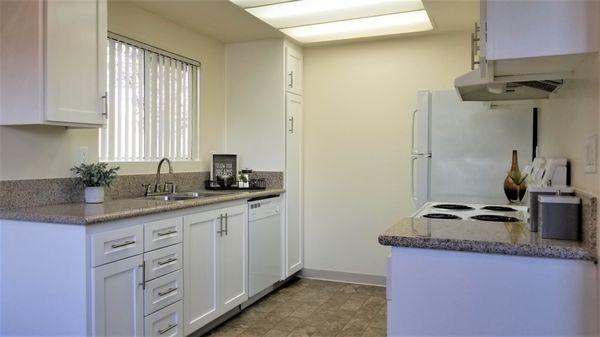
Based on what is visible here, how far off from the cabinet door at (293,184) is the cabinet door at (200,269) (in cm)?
113

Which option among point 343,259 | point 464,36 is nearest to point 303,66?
point 464,36

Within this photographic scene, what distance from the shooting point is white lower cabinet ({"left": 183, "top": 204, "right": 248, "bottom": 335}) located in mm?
2750

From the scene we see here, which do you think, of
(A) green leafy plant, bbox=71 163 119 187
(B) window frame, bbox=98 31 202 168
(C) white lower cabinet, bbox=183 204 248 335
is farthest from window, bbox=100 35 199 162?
(C) white lower cabinet, bbox=183 204 248 335

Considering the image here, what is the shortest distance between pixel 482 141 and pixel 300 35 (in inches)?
67.3

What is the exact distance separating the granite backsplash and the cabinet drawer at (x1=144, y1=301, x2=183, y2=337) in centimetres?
84

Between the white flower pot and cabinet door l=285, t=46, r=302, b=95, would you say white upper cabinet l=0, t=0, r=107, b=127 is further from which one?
cabinet door l=285, t=46, r=302, b=95

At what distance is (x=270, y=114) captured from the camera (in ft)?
13.2

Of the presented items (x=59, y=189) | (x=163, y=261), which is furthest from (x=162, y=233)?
(x=59, y=189)

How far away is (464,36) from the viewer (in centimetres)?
378

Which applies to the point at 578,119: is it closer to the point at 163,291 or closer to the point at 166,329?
the point at 163,291

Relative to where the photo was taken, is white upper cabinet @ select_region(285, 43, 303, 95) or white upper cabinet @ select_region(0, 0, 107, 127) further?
white upper cabinet @ select_region(285, 43, 303, 95)

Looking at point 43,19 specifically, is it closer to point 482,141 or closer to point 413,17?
point 413,17

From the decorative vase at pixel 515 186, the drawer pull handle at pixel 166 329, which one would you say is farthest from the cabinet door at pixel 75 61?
the decorative vase at pixel 515 186

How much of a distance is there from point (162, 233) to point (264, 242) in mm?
1293
